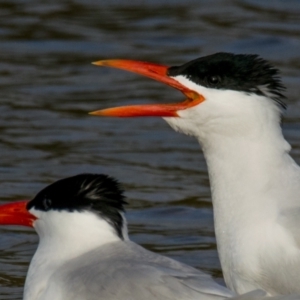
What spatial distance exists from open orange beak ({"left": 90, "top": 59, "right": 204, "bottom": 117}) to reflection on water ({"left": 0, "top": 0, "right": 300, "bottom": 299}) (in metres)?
1.66

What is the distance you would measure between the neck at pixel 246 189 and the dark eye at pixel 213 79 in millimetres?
284

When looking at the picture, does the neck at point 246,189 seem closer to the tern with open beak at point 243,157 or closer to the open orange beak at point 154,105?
the tern with open beak at point 243,157

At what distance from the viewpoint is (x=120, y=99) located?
12.6m

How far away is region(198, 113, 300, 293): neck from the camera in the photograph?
665 cm

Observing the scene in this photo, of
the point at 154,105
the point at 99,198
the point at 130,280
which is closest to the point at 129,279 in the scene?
the point at 130,280

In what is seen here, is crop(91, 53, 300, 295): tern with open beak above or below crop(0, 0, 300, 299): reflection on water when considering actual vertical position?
above

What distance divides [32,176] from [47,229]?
347 cm

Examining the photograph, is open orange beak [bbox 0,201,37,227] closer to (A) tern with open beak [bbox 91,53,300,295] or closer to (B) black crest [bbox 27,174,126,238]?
(B) black crest [bbox 27,174,126,238]

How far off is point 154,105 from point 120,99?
5.63 m

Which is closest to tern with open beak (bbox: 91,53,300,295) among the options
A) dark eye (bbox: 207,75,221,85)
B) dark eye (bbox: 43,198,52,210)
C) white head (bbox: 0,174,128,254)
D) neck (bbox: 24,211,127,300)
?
dark eye (bbox: 207,75,221,85)

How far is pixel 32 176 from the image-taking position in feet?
34.5

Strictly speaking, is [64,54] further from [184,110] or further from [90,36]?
[184,110]

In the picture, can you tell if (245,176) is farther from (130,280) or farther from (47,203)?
(47,203)

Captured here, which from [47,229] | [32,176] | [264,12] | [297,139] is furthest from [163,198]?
[264,12]
